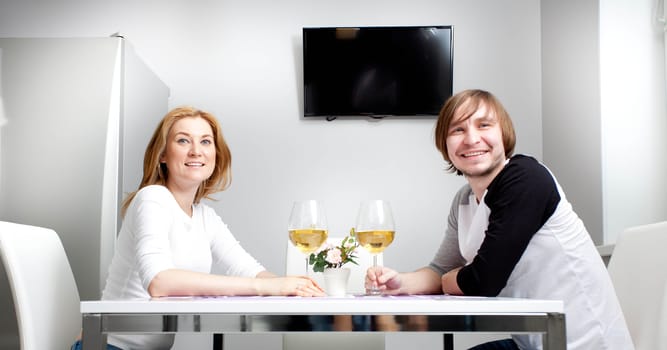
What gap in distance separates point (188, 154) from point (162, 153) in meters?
0.09

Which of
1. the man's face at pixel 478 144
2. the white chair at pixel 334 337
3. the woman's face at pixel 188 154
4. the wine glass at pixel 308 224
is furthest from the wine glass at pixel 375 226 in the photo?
the white chair at pixel 334 337

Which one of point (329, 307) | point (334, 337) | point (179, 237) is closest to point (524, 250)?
point (329, 307)

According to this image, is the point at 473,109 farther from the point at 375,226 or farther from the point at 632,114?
the point at 632,114

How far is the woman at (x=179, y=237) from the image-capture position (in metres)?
1.48

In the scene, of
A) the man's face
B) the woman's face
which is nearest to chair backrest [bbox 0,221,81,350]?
the woman's face

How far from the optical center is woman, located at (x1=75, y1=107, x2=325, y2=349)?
148cm

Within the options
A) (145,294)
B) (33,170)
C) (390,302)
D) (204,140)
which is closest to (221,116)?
(33,170)

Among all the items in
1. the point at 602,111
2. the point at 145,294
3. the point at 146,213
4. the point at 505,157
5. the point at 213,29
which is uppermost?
the point at 213,29

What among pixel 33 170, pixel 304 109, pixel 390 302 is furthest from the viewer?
pixel 304 109

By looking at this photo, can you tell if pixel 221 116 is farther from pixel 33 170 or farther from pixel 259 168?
pixel 33 170

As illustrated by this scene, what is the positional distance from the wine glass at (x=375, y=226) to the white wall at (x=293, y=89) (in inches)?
91.0

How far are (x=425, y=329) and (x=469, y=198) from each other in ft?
2.60

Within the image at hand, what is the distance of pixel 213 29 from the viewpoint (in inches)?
153

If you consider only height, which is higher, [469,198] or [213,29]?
[213,29]
